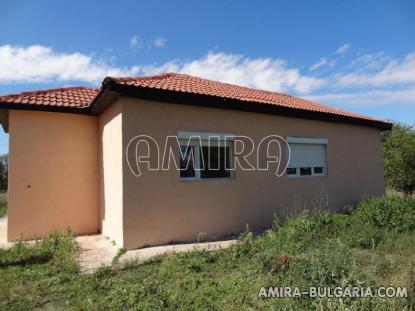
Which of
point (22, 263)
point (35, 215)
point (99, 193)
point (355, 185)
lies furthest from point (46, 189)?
point (355, 185)

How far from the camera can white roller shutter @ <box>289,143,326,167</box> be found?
1057 centimetres

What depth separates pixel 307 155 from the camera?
431 inches

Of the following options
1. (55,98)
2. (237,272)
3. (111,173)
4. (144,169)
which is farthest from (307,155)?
(55,98)

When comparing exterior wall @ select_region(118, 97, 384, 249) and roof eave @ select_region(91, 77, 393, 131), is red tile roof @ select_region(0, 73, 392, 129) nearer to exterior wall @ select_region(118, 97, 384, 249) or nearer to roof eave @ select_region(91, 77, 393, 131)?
roof eave @ select_region(91, 77, 393, 131)

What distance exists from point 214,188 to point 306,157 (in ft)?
13.4

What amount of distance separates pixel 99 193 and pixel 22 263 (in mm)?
3516

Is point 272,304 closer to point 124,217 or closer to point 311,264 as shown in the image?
point 311,264

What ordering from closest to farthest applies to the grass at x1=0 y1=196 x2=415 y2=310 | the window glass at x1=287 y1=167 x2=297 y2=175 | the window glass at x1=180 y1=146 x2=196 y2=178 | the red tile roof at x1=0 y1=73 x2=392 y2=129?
the grass at x1=0 y1=196 x2=415 y2=310, the red tile roof at x1=0 y1=73 x2=392 y2=129, the window glass at x1=180 y1=146 x2=196 y2=178, the window glass at x1=287 y1=167 x2=297 y2=175

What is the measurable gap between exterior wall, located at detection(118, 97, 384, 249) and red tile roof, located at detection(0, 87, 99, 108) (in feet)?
10.0

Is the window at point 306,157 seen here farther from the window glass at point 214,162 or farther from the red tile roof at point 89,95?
the window glass at point 214,162

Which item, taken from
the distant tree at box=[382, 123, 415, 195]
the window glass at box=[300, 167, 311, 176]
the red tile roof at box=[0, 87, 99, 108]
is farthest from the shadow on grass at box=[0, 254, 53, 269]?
the distant tree at box=[382, 123, 415, 195]

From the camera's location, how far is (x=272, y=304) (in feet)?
12.6

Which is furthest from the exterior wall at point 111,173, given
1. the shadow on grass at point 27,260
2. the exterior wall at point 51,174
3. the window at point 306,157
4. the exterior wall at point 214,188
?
the window at point 306,157

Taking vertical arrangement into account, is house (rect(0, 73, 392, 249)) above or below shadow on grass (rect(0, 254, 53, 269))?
above
